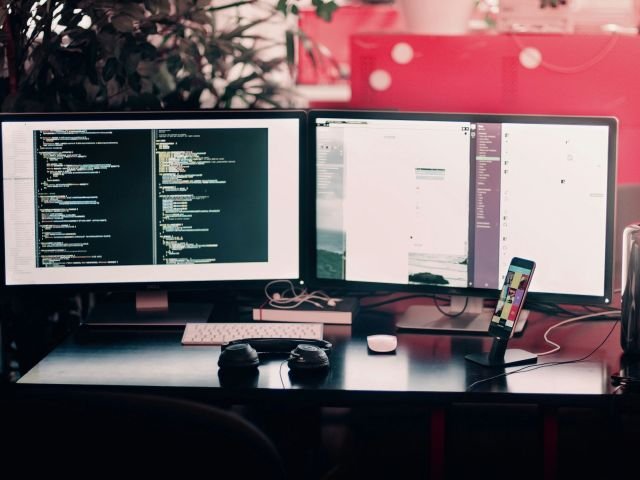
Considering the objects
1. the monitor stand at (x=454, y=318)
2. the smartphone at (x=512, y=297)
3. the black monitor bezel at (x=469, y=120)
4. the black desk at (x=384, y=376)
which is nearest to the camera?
the black desk at (x=384, y=376)

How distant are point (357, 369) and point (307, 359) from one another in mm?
98

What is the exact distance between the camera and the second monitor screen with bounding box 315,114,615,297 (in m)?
1.73

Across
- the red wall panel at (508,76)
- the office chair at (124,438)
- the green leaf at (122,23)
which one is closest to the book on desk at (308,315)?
the red wall panel at (508,76)

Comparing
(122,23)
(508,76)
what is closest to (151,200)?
(122,23)

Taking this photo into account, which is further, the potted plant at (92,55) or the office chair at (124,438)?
the potted plant at (92,55)

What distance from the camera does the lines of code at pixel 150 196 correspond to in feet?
5.98

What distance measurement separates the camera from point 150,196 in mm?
1849

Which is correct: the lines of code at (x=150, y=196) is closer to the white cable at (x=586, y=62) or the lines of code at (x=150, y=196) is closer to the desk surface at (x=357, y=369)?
the desk surface at (x=357, y=369)

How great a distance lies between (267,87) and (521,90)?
0.84 m

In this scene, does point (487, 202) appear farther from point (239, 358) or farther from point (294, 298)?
point (239, 358)

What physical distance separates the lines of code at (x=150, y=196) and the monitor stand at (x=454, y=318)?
0.35 metres

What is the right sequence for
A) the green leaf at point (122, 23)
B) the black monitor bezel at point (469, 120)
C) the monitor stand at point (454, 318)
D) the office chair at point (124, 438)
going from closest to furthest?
1. the office chair at point (124, 438)
2. the black monitor bezel at point (469, 120)
3. the monitor stand at point (454, 318)
4. the green leaf at point (122, 23)

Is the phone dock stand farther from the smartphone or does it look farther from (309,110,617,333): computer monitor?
(309,110,617,333): computer monitor

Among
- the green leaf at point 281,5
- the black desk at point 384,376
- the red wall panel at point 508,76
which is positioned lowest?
the black desk at point 384,376
